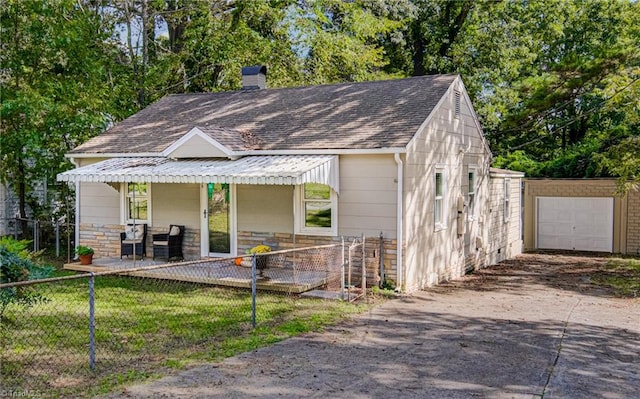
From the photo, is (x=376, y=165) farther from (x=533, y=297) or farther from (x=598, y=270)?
(x=598, y=270)

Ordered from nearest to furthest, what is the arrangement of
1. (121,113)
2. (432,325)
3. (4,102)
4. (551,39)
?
(432,325)
(4,102)
(121,113)
(551,39)

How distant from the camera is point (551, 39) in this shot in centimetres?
2939

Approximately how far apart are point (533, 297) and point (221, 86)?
1633cm

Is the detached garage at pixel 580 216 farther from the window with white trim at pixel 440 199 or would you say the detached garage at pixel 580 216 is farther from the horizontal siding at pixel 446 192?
the window with white trim at pixel 440 199

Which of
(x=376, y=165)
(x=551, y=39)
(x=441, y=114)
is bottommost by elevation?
(x=376, y=165)

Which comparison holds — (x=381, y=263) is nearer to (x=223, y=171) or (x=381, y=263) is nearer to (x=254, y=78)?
(x=223, y=171)

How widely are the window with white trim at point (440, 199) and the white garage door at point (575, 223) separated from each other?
32.5ft

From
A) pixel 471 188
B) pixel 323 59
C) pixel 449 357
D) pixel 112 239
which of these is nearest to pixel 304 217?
pixel 112 239

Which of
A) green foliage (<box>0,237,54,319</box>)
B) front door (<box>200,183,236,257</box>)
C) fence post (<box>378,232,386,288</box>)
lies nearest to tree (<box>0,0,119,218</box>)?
front door (<box>200,183,236,257</box>)

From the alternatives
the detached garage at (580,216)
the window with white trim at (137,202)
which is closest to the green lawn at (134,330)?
the window with white trim at (137,202)

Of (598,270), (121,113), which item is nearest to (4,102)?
(121,113)

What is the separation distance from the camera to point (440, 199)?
13531 millimetres

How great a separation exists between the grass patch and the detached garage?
2.03 meters

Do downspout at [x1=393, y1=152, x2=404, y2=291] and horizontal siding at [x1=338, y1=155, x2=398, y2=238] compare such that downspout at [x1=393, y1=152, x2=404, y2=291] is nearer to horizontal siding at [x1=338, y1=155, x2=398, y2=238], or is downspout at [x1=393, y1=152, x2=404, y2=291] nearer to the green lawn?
horizontal siding at [x1=338, y1=155, x2=398, y2=238]
